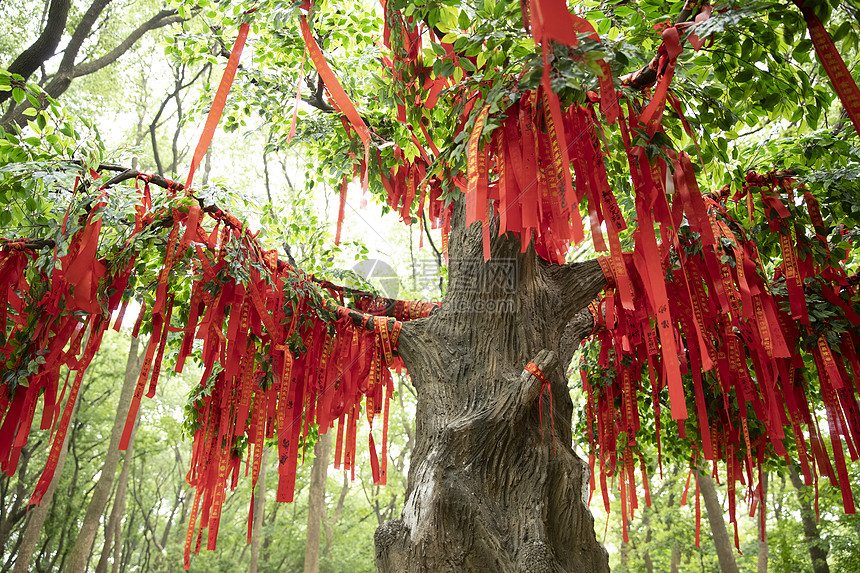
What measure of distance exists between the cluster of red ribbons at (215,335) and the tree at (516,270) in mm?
15

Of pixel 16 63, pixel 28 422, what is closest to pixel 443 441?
Answer: pixel 28 422

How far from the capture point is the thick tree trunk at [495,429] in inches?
77.5

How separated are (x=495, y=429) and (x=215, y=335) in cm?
148

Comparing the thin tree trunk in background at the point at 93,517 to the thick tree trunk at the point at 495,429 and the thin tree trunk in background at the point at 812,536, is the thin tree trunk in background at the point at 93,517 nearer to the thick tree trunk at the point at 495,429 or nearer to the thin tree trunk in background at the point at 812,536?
the thick tree trunk at the point at 495,429

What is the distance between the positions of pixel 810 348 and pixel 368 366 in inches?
95.6

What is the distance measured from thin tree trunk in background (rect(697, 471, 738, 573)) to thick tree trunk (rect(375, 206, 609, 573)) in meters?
5.04

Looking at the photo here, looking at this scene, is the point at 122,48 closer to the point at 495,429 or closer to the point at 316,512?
the point at 495,429

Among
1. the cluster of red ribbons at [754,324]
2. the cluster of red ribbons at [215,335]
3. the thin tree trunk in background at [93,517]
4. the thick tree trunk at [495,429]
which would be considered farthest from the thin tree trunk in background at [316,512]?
the cluster of red ribbons at [754,324]

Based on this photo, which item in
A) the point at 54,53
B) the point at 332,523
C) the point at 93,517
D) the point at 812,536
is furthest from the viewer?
the point at 332,523

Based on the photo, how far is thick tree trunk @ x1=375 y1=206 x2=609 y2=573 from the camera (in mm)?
1969

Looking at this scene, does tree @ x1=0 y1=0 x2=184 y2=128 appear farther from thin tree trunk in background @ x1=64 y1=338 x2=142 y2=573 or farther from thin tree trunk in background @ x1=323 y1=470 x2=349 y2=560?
thin tree trunk in background @ x1=323 y1=470 x2=349 y2=560

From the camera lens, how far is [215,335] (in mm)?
2588

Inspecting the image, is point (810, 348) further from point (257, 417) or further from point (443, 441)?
point (257, 417)

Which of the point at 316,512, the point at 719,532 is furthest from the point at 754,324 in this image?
the point at 316,512
